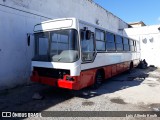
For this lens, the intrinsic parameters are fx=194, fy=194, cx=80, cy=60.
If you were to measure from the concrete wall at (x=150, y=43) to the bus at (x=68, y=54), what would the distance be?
12.9m

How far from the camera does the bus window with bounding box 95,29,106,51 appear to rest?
8.55 meters

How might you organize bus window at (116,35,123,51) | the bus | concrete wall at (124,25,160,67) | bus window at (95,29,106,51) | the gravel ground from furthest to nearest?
concrete wall at (124,25,160,67)
bus window at (116,35,123,51)
bus window at (95,29,106,51)
the bus
the gravel ground

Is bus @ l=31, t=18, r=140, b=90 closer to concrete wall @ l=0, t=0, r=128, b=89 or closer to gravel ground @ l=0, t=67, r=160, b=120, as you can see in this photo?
gravel ground @ l=0, t=67, r=160, b=120

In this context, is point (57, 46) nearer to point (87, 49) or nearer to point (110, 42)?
point (87, 49)

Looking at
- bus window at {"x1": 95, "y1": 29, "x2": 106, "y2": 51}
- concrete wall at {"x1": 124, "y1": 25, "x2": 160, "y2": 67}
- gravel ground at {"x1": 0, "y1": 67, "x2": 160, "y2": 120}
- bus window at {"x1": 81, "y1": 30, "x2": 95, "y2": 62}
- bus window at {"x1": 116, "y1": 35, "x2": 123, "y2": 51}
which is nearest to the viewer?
gravel ground at {"x1": 0, "y1": 67, "x2": 160, "y2": 120}

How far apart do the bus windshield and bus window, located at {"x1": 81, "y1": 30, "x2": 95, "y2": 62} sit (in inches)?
16.2

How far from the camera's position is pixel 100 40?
29.1 ft

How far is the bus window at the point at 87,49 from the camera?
7.17 meters

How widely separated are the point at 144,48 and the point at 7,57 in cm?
1572

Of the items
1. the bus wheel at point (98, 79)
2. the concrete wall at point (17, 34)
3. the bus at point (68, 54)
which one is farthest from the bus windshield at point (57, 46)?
the bus wheel at point (98, 79)

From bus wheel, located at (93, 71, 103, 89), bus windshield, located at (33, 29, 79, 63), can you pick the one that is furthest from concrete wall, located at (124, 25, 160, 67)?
bus windshield, located at (33, 29, 79, 63)

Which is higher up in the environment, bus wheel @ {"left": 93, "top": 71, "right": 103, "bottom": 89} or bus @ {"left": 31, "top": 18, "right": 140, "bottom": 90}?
bus @ {"left": 31, "top": 18, "right": 140, "bottom": 90}

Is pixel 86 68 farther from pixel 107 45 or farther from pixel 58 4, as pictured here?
pixel 58 4

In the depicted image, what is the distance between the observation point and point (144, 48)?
67.9ft
